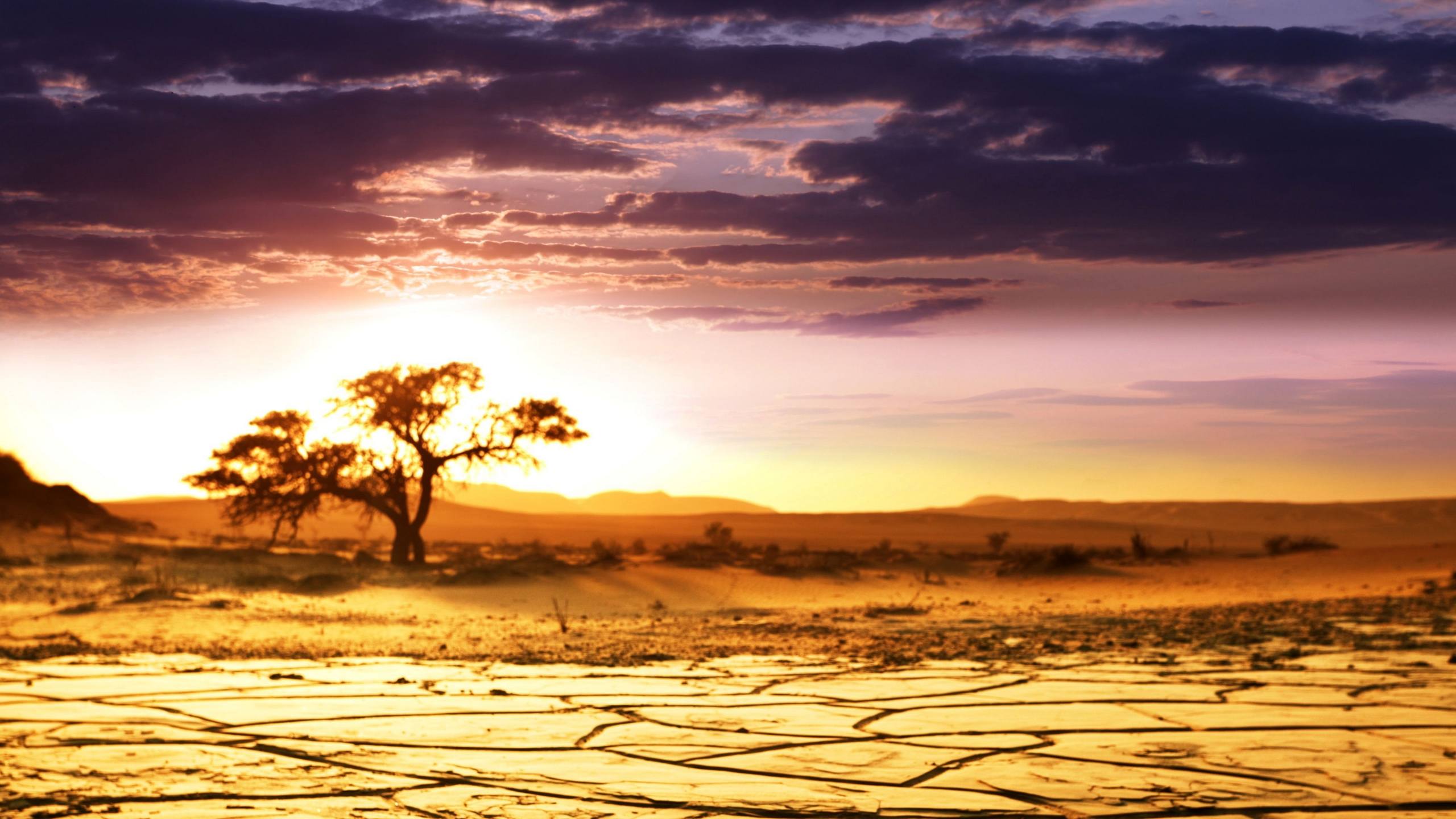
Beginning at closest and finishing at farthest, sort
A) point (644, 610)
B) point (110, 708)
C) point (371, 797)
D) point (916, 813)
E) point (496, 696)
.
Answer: point (916, 813)
point (371, 797)
point (110, 708)
point (496, 696)
point (644, 610)

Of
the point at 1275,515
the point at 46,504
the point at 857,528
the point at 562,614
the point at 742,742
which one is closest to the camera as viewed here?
the point at 742,742

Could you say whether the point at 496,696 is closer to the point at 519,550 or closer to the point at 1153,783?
the point at 1153,783

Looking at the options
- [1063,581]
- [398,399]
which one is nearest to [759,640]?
[1063,581]

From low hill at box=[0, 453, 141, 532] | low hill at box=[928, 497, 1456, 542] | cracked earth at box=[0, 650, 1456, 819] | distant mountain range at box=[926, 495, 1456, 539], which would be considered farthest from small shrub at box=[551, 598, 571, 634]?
distant mountain range at box=[926, 495, 1456, 539]

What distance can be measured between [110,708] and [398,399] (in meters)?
20.6

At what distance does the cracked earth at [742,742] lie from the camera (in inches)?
182

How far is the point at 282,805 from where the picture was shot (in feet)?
15.1

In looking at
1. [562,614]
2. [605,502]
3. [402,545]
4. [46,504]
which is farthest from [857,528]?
[605,502]

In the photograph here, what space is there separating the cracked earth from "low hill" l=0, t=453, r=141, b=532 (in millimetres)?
31115

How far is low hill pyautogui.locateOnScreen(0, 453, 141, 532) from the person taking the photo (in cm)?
3619

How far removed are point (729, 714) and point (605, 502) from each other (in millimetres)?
133730

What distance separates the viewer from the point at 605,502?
139 m

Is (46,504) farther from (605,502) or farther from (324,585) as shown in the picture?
(605,502)

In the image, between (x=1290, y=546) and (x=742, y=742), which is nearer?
(x=742, y=742)
